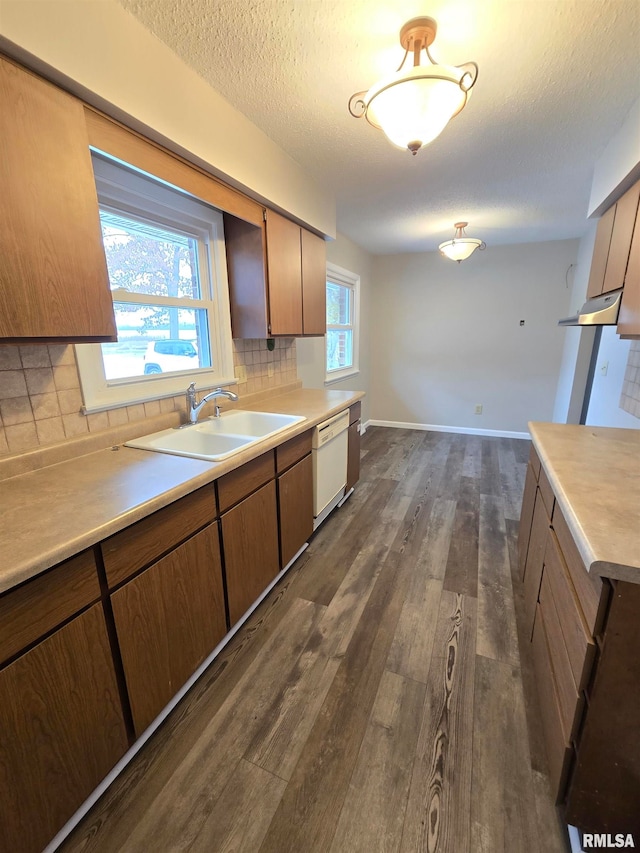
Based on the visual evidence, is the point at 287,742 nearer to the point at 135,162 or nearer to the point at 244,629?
the point at 244,629

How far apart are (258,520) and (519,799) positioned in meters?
1.34

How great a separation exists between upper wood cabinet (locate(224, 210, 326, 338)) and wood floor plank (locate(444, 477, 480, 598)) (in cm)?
187

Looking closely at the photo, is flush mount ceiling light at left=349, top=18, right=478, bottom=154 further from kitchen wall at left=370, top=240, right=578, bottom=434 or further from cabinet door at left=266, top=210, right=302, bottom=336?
kitchen wall at left=370, top=240, right=578, bottom=434

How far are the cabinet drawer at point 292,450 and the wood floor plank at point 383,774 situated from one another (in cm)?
108

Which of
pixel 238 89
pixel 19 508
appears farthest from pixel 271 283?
pixel 19 508

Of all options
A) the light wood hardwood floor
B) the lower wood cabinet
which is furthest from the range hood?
the light wood hardwood floor

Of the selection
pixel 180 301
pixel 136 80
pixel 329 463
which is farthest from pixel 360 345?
pixel 136 80

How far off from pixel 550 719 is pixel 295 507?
141 centimetres

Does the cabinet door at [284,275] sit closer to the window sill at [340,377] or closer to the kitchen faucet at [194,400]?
the kitchen faucet at [194,400]

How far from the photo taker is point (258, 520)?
5.77 feet

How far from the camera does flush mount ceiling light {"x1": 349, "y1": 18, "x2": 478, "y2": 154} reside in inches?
46.0

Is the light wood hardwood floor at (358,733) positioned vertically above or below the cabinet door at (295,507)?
below

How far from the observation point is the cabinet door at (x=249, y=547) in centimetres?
157

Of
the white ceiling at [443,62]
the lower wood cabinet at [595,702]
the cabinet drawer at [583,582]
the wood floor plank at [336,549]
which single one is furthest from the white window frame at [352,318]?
the lower wood cabinet at [595,702]
